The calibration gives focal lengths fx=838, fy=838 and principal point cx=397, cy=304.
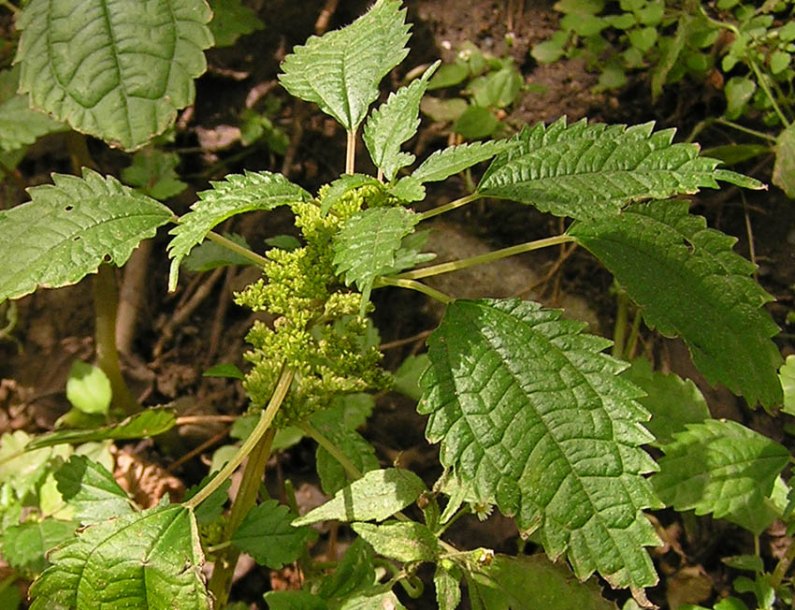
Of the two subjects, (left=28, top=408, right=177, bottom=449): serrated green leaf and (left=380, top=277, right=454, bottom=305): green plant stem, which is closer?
(left=380, top=277, right=454, bottom=305): green plant stem

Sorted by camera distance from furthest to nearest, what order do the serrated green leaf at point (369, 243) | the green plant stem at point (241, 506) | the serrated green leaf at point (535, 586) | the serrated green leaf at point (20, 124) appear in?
the serrated green leaf at point (20, 124) → the green plant stem at point (241, 506) → the serrated green leaf at point (535, 586) → the serrated green leaf at point (369, 243)

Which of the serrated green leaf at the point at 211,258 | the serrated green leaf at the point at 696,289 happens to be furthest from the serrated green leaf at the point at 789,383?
the serrated green leaf at the point at 211,258

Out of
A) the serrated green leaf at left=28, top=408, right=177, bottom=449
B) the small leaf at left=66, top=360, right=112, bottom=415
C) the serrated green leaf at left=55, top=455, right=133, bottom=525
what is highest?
the serrated green leaf at left=55, top=455, right=133, bottom=525

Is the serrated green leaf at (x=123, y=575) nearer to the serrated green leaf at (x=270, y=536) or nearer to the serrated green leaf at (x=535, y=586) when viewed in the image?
the serrated green leaf at (x=270, y=536)

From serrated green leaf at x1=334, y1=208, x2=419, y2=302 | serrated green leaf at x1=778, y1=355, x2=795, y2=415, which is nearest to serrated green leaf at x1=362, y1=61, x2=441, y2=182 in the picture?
serrated green leaf at x1=334, y1=208, x2=419, y2=302

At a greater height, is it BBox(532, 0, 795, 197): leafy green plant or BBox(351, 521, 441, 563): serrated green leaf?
BBox(532, 0, 795, 197): leafy green plant

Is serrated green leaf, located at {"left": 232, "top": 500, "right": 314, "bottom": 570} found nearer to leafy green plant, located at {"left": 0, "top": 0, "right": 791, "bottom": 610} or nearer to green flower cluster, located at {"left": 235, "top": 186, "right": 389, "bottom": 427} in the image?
leafy green plant, located at {"left": 0, "top": 0, "right": 791, "bottom": 610}
